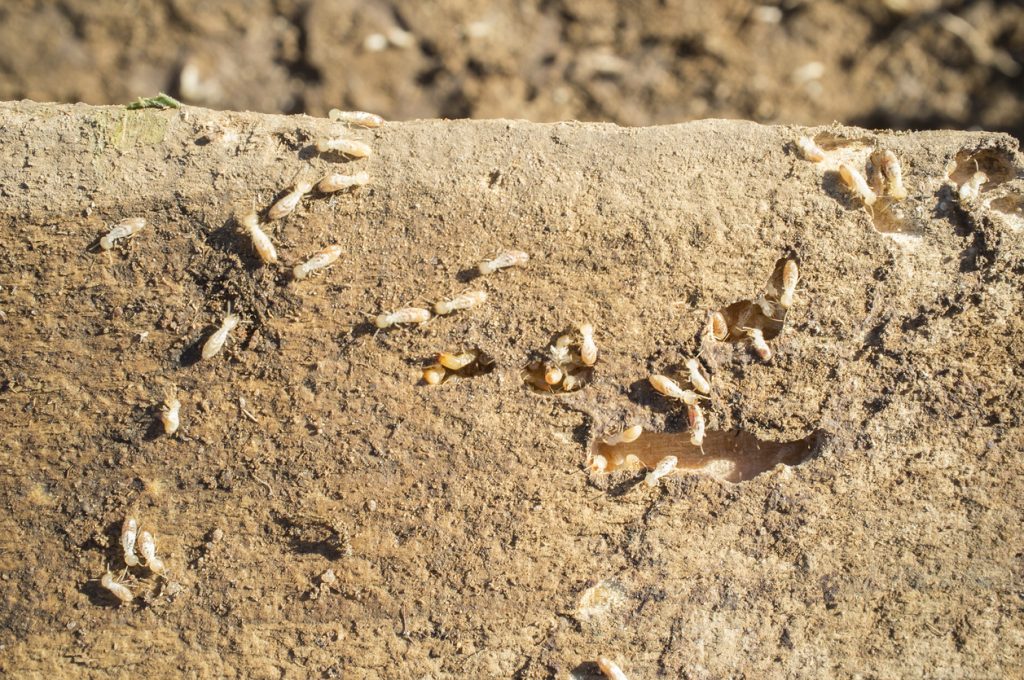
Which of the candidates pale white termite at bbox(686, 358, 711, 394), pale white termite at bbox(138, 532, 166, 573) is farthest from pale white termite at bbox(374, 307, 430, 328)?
pale white termite at bbox(138, 532, 166, 573)

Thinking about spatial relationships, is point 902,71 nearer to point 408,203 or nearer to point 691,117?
point 691,117

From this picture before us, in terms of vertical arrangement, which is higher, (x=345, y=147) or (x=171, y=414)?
(x=345, y=147)

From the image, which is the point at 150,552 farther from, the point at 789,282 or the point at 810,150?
the point at 810,150

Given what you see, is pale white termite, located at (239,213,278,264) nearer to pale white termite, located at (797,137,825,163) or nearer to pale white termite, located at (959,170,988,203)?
pale white termite, located at (797,137,825,163)

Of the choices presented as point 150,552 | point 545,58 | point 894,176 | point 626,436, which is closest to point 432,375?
point 626,436

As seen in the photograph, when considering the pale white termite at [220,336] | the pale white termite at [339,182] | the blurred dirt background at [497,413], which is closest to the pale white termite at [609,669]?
the blurred dirt background at [497,413]

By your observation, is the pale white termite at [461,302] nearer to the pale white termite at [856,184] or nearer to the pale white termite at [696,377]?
the pale white termite at [696,377]
